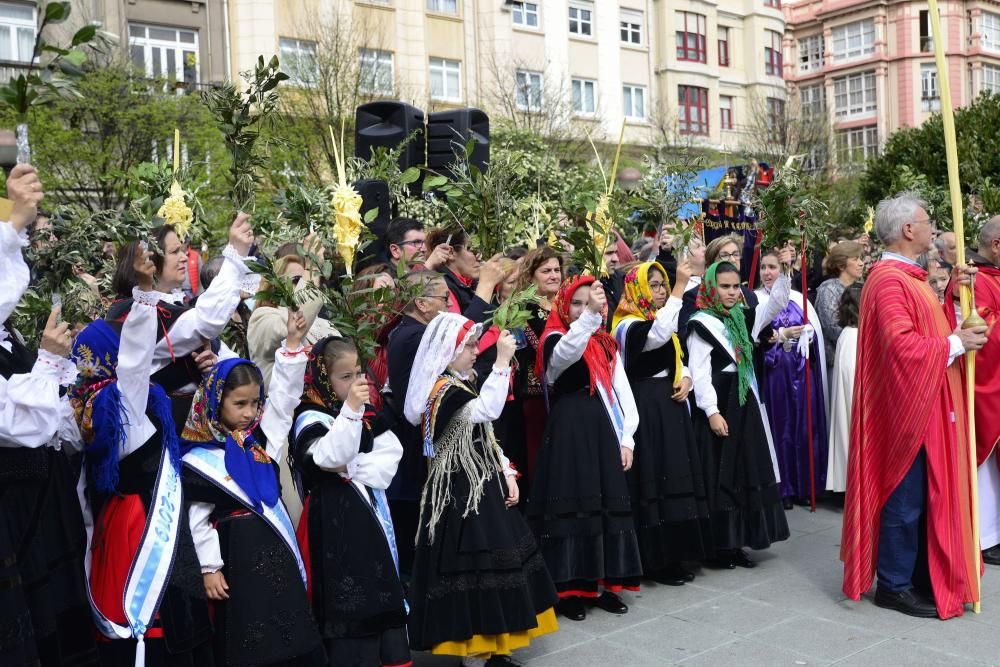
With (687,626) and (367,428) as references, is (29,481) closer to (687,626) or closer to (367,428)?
(367,428)

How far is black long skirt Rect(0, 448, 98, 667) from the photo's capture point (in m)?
3.72

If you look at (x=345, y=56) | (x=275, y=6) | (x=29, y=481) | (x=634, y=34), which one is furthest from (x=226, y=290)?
(x=634, y=34)

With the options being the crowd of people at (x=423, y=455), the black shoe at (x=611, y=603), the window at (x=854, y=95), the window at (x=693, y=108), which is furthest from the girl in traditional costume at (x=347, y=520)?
the window at (x=854, y=95)

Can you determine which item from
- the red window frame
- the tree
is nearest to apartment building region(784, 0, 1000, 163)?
the red window frame

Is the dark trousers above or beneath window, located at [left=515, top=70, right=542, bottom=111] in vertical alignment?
beneath

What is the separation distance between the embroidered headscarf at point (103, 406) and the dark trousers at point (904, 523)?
375 centimetres

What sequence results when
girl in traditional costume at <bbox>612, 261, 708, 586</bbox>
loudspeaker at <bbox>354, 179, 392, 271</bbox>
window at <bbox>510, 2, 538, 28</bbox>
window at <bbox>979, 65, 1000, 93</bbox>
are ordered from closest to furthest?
1. girl in traditional costume at <bbox>612, 261, 708, 586</bbox>
2. loudspeaker at <bbox>354, 179, 392, 271</bbox>
3. window at <bbox>510, 2, 538, 28</bbox>
4. window at <bbox>979, 65, 1000, 93</bbox>

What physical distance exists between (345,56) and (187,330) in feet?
70.3

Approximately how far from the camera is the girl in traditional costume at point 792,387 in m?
8.45

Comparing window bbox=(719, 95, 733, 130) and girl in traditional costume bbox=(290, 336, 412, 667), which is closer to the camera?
girl in traditional costume bbox=(290, 336, 412, 667)

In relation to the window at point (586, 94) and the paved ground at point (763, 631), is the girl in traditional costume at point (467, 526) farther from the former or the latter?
the window at point (586, 94)

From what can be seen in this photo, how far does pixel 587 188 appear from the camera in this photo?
767 centimetres

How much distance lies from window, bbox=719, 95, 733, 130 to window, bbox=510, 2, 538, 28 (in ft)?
35.7

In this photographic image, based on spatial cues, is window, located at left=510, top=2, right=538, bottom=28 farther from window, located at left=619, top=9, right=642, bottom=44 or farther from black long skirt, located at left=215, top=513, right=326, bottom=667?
black long skirt, located at left=215, top=513, right=326, bottom=667
